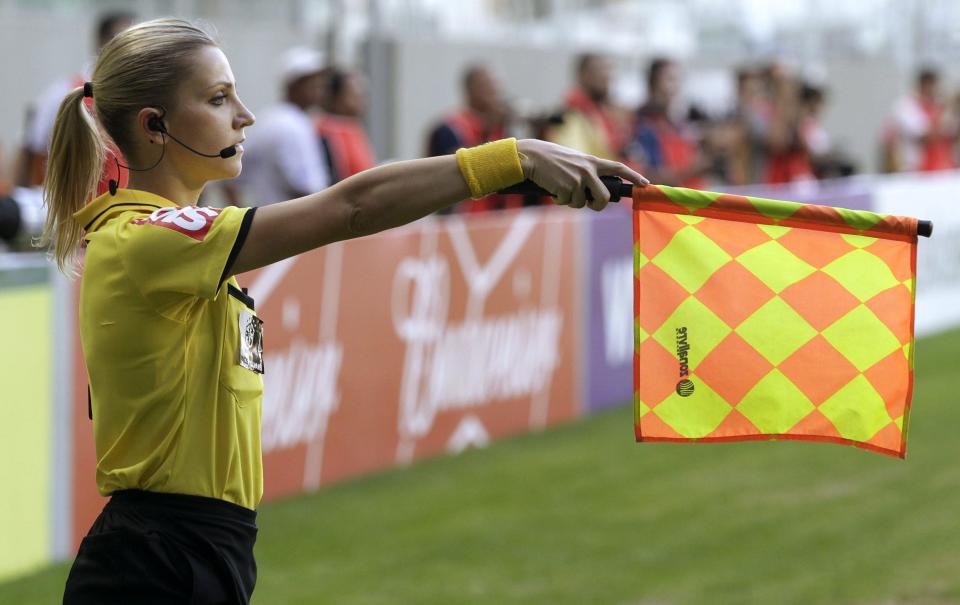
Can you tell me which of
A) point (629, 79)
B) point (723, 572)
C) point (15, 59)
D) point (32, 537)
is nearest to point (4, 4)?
point (15, 59)

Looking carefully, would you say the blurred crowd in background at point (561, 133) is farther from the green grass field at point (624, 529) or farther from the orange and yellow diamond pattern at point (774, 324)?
the orange and yellow diamond pattern at point (774, 324)

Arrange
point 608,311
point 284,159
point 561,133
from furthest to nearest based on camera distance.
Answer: point 608,311, point 561,133, point 284,159

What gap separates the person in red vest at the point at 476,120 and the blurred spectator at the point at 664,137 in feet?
5.70

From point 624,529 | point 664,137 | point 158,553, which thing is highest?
point 158,553

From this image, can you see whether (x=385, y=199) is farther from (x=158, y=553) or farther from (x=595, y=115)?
(x=595, y=115)

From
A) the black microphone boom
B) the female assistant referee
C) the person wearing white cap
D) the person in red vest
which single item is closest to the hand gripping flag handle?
the female assistant referee

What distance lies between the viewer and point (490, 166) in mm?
2629

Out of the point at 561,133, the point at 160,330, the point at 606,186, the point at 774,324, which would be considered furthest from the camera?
the point at 561,133

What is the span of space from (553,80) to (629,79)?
62.7 inches

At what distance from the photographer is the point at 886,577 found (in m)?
6.48

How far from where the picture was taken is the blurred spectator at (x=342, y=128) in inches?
366

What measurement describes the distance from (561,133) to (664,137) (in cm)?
172

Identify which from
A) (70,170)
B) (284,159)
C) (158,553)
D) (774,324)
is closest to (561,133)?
(284,159)

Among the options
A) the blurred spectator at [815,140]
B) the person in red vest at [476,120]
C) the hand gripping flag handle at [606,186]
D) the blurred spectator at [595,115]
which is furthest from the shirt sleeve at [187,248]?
the blurred spectator at [815,140]
